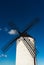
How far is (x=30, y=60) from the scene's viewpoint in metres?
32.2

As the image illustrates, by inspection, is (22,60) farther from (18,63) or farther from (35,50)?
(35,50)

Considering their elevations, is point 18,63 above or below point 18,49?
below

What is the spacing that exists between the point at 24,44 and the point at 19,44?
3.28 ft

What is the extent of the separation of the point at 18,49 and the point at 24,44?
4.84ft

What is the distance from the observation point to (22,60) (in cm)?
3209

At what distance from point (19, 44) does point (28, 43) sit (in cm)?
173

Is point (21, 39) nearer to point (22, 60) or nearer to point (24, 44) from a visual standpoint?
point (24, 44)

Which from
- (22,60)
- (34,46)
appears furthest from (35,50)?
(22,60)

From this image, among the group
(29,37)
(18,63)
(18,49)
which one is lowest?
(18,63)

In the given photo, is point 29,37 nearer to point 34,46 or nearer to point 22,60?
point 34,46

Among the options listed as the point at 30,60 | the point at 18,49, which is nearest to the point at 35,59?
the point at 30,60

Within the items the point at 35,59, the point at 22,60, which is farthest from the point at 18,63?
the point at 35,59

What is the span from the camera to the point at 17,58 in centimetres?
3234

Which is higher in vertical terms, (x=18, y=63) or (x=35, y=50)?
(x=35, y=50)
